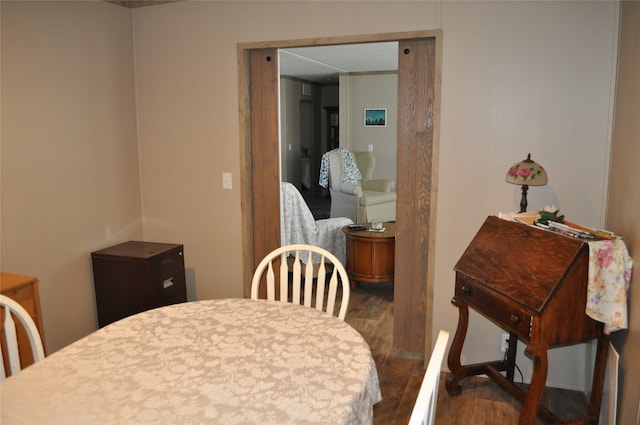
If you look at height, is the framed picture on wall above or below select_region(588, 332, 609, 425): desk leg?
above

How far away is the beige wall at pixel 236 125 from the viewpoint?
268 centimetres

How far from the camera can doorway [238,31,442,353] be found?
3.01 m

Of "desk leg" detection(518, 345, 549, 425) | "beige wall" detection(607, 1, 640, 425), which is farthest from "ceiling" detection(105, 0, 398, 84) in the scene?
"desk leg" detection(518, 345, 549, 425)

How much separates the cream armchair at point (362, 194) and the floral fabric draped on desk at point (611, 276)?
5.90 feet

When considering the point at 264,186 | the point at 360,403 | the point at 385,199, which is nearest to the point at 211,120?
the point at 264,186

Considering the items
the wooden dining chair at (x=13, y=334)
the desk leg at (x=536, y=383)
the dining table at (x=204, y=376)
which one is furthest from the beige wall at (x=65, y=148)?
the desk leg at (x=536, y=383)

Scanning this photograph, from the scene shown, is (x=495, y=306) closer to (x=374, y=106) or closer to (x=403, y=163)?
(x=403, y=163)

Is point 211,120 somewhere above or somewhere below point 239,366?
above

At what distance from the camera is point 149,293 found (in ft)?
10.2

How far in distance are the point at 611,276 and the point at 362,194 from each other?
2.48 meters

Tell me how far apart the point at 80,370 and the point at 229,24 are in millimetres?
2440

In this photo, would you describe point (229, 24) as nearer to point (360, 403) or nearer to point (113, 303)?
point (113, 303)

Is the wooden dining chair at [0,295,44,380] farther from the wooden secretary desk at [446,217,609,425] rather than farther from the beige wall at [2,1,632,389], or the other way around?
the wooden secretary desk at [446,217,609,425]

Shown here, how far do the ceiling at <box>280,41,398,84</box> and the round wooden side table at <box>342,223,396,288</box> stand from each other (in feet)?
4.47
